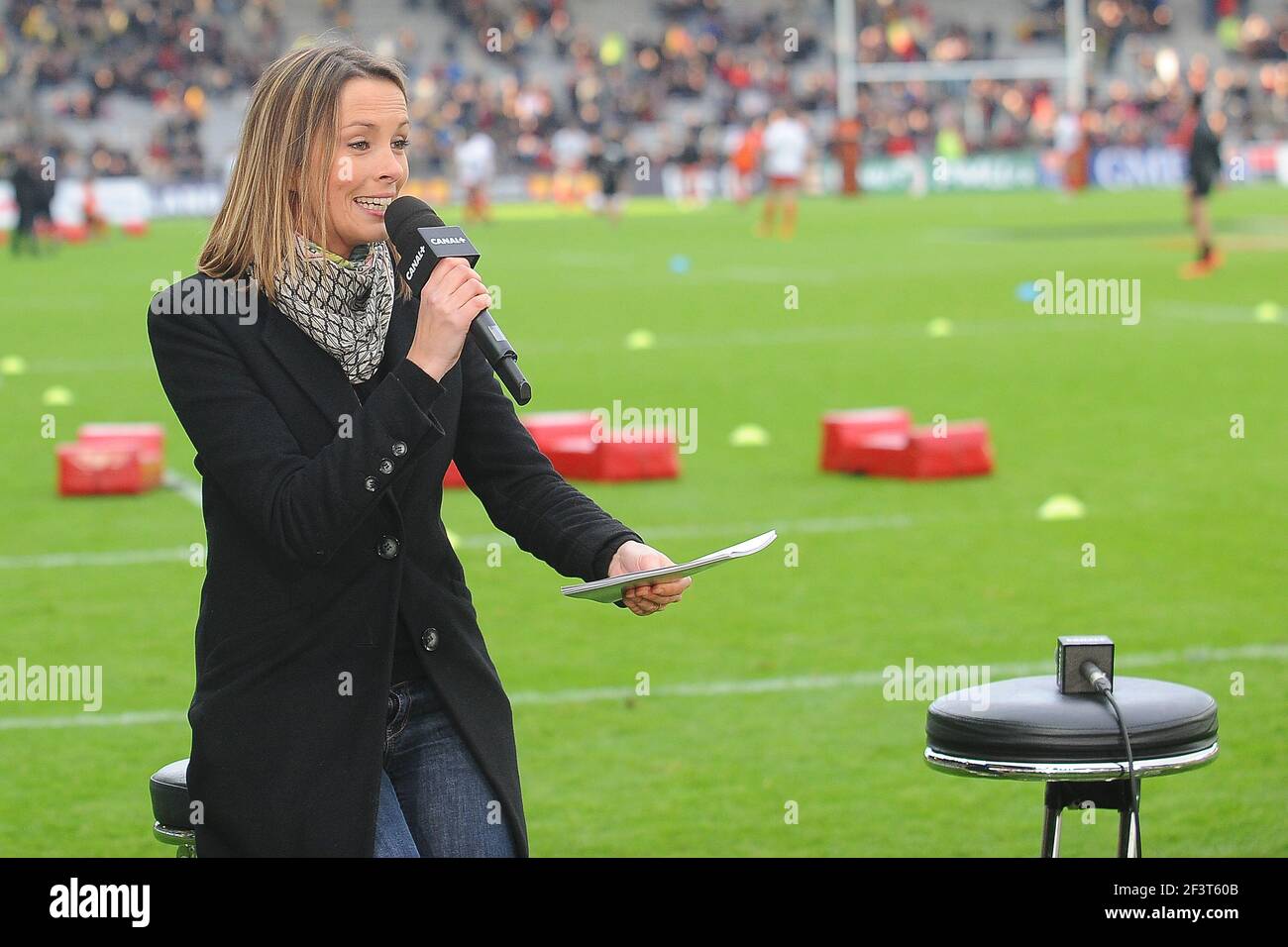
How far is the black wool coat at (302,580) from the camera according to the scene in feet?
10.3

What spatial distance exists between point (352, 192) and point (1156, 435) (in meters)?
9.96

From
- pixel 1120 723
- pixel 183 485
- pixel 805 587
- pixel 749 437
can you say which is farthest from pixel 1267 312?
pixel 1120 723

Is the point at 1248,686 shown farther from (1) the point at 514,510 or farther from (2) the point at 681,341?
(2) the point at 681,341

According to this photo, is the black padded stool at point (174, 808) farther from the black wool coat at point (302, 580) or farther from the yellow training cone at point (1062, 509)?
the yellow training cone at point (1062, 509)

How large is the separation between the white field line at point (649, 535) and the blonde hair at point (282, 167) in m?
6.26

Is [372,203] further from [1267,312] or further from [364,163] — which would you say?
[1267,312]

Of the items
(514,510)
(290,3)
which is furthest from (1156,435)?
(290,3)

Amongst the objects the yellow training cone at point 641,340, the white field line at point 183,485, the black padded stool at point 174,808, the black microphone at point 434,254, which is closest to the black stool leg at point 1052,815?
the black microphone at point 434,254

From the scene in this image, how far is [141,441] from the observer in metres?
11.4

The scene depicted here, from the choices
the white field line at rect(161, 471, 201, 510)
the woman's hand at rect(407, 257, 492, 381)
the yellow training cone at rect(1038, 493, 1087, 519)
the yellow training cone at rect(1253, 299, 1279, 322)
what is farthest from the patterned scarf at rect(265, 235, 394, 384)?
the yellow training cone at rect(1253, 299, 1279, 322)

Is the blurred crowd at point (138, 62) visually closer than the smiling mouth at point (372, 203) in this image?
No

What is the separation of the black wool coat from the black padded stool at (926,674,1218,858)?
766 millimetres

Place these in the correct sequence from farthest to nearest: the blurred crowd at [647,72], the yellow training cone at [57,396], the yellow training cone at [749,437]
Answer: the blurred crowd at [647,72]
the yellow training cone at [57,396]
the yellow training cone at [749,437]

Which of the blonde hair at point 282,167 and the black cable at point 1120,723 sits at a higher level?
the blonde hair at point 282,167
